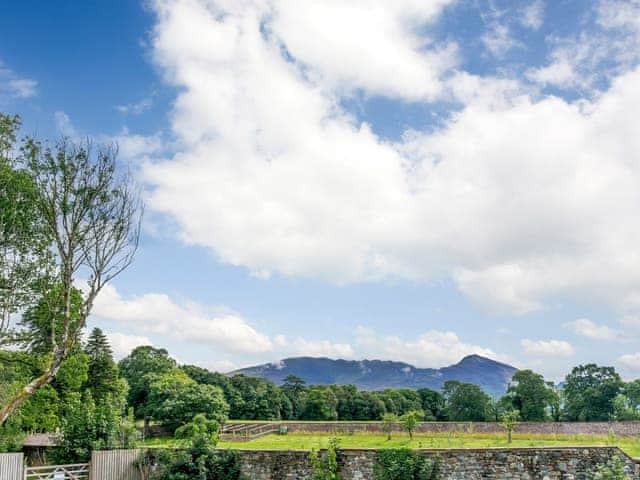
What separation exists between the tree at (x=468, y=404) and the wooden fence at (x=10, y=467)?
3986 cm

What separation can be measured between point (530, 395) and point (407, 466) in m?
32.1

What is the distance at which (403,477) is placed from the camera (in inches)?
609

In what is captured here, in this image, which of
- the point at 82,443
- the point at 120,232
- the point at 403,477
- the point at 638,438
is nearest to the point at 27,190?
the point at 120,232

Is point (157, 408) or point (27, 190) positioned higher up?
point (27, 190)

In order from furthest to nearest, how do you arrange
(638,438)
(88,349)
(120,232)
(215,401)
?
1. (88,349)
2. (215,401)
3. (638,438)
4. (120,232)

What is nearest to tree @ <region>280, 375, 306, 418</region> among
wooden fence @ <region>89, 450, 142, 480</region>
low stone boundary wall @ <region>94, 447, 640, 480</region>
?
wooden fence @ <region>89, 450, 142, 480</region>

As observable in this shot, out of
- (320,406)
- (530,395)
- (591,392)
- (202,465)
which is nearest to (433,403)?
(320,406)

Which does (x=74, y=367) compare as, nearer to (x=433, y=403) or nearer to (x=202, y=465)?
(x=202, y=465)

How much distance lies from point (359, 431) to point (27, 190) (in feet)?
71.4

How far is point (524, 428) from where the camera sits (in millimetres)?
28219

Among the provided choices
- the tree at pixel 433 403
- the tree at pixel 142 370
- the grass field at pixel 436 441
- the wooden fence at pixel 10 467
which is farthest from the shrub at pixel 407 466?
the tree at pixel 433 403

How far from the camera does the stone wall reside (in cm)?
1482

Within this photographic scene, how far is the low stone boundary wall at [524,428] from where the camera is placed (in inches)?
1018

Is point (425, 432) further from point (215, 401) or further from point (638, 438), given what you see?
point (215, 401)
